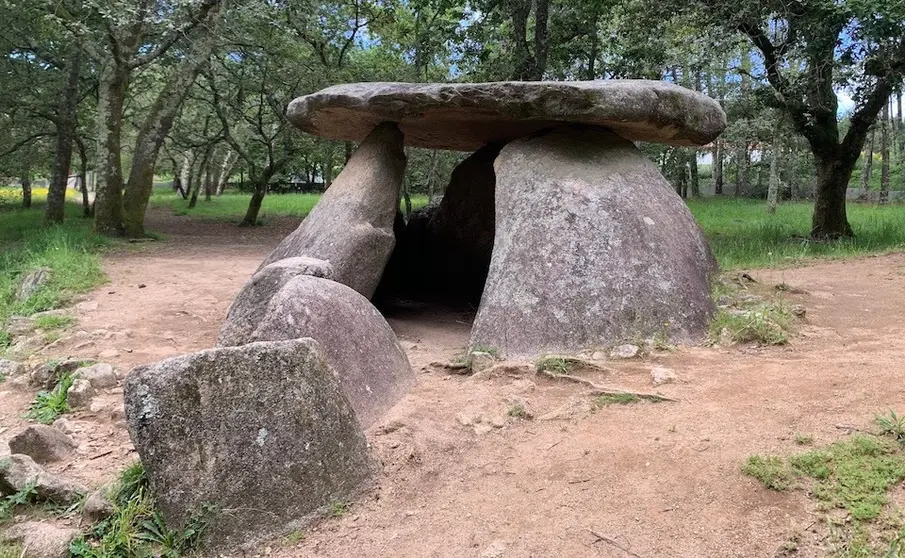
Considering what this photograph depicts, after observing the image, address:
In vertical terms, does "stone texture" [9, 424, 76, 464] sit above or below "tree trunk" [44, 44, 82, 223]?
below

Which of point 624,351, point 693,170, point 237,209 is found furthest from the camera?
point 693,170

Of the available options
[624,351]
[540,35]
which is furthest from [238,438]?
A: [540,35]

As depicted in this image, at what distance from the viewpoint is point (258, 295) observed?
4.31 meters

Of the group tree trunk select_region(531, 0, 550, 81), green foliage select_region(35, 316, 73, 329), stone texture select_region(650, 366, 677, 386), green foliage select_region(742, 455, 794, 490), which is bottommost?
green foliage select_region(742, 455, 794, 490)

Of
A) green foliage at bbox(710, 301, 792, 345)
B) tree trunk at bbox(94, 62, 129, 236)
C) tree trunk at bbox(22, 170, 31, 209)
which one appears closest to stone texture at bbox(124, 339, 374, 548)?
green foliage at bbox(710, 301, 792, 345)

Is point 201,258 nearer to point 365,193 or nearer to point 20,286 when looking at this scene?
point 20,286

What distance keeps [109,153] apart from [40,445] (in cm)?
1014

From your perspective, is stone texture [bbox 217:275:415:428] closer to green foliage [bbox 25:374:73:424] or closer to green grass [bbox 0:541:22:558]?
green foliage [bbox 25:374:73:424]

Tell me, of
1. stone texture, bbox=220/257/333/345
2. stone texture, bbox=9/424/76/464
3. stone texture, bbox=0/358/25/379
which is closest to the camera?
stone texture, bbox=9/424/76/464

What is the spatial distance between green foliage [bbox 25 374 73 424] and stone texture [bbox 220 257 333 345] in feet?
2.98

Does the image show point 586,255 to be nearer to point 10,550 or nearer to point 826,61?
point 10,550

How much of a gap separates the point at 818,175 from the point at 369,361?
9727mm

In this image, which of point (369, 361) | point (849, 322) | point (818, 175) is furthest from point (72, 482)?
point (818, 175)

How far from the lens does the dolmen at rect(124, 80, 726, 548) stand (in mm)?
2557
